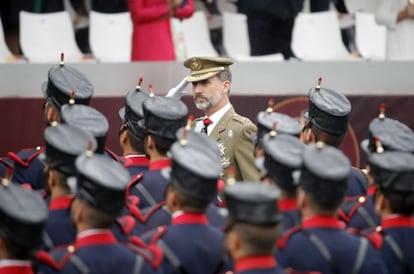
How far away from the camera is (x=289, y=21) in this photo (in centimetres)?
1368

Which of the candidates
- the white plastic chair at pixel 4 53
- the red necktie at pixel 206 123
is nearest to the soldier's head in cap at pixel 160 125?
the red necktie at pixel 206 123

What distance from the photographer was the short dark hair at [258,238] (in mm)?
6684

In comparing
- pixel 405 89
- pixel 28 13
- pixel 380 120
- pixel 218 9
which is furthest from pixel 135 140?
pixel 218 9

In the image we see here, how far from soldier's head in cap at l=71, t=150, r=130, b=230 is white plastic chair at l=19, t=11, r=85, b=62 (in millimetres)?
6141

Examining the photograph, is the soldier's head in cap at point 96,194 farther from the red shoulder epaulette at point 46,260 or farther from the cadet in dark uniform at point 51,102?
the cadet in dark uniform at point 51,102

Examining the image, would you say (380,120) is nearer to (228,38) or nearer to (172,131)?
(172,131)

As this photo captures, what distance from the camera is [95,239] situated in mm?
6949

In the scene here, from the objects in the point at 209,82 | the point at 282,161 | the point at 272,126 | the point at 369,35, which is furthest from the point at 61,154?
the point at 369,35

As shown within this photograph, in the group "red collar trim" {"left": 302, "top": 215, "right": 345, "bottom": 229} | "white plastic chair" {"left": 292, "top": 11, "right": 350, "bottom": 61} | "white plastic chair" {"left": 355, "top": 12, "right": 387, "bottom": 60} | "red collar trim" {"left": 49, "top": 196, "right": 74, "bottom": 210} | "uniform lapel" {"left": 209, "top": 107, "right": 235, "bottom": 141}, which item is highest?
"red collar trim" {"left": 49, "top": 196, "right": 74, "bottom": 210}

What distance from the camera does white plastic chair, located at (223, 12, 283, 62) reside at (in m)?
14.2

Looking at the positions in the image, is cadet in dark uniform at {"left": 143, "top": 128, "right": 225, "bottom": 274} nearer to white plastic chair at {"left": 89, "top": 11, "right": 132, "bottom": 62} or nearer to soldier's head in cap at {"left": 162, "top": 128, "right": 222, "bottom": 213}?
soldier's head in cap at {"left": 162, "top": 128, "right": 222, "bottom": 213}

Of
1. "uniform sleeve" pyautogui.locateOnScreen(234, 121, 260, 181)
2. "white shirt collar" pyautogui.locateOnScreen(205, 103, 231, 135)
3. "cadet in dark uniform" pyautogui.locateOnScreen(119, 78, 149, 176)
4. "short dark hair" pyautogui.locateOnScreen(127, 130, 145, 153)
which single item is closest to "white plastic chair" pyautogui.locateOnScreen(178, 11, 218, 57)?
"white shirt collar" pyautogui.locateOnScreen(205, 103, 231, 135)

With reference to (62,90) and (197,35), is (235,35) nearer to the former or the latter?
(197,35)

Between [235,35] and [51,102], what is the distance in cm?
498
